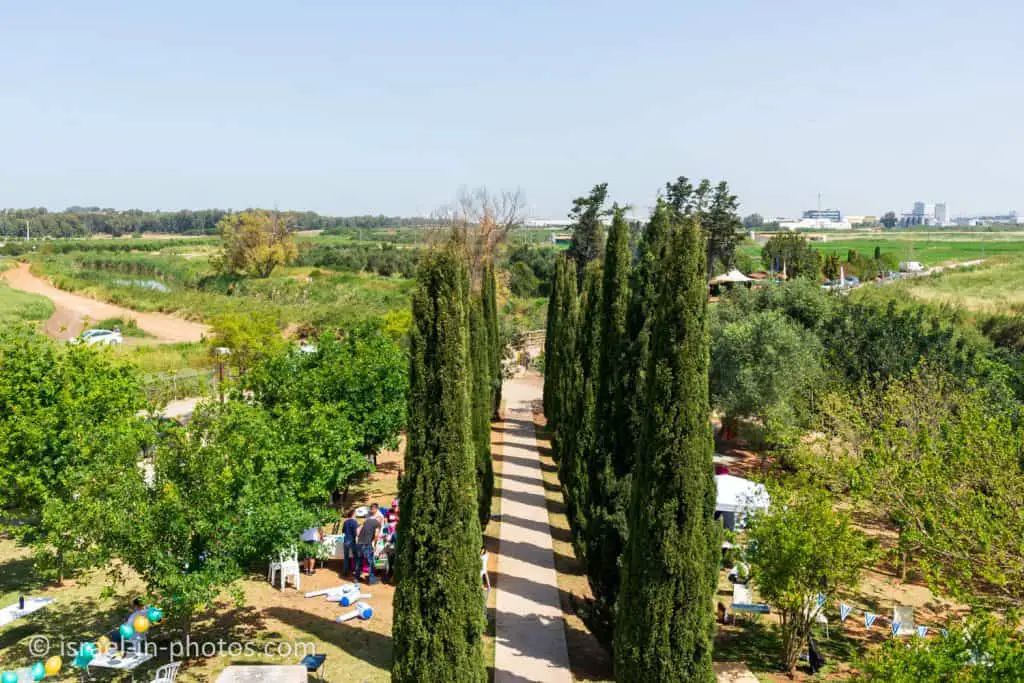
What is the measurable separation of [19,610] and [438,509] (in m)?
7.71

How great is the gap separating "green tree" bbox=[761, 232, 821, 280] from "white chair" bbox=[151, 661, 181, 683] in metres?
59.9

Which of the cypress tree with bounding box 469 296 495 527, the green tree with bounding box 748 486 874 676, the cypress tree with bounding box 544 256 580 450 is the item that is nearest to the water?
the cypress tree with bounding box 544 256 580 450

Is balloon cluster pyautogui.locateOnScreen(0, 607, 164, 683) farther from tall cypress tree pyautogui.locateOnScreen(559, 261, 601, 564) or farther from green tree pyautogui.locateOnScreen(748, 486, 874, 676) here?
green tree pyautogui.locateOnScreen(748, 486, 874, 676)

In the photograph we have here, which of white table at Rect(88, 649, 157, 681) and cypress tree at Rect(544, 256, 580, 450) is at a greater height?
cypress tree at Rect(544, 256, 580, 450)

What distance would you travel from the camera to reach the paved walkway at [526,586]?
459 inches

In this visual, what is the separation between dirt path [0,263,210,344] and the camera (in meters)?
47.9

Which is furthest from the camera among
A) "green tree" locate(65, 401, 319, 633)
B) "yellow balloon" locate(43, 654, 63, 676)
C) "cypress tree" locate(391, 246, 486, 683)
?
"yellow balloon" locate(43, 654, 63, 676)

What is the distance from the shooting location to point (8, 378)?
13.0 metres

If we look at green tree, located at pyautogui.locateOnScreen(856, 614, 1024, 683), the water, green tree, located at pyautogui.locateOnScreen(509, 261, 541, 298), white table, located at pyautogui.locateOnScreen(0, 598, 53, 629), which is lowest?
white table, located at pyautogui.locateOnScreen(0, 598, 53, 629)

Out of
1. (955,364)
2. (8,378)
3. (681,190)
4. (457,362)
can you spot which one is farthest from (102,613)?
(681,190)

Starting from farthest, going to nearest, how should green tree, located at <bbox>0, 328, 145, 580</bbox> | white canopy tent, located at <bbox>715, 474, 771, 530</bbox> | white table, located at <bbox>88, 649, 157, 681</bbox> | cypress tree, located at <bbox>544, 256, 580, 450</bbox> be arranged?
1. cypress tree, located at <bbox>544, 256, 580, 450</bbox>
2. white canopy tent, located at <bbox>715, 474, 771, 530</bbox>
3. green tree, located at <bbox>0, 328, 145, 580</bbox>
4. white table, located at <bbox>88, 649, 157, 681</bbox>

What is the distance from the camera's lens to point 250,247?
248 feet

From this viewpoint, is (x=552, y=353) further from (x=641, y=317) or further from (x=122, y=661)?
(x=122, y=661)

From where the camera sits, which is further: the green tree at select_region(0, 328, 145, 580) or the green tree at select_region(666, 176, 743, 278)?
the green tree at select_region(666, 176, 743, 278)
